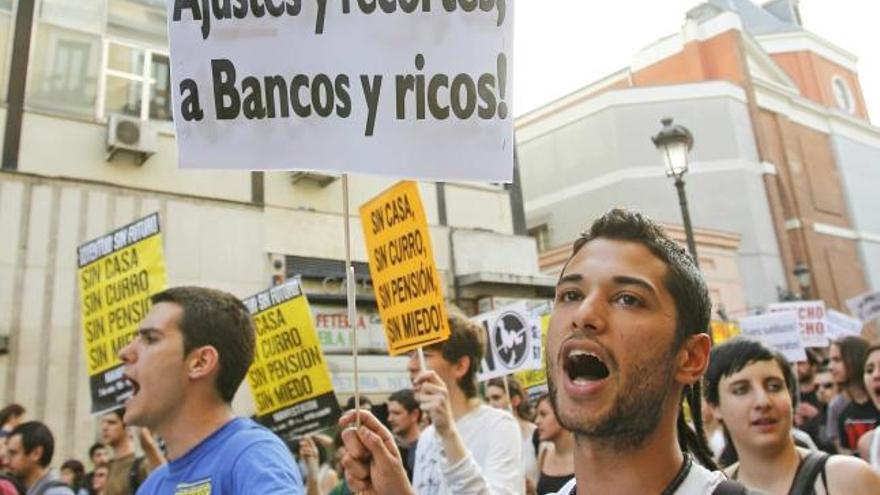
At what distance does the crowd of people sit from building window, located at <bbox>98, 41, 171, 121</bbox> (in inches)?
345

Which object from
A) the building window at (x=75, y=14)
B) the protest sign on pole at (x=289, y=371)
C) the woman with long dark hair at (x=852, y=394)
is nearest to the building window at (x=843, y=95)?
the building window at (x=75, y=14)

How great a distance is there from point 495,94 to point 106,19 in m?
12.4

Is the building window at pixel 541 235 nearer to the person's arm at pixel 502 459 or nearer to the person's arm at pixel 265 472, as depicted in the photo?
the person's arm at pixel 502 459

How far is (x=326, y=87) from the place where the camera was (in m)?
2.73

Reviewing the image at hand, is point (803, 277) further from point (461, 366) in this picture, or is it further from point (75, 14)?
point (461, 366)

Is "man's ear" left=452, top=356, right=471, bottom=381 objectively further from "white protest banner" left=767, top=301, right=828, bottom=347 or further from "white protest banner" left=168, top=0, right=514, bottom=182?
"white protest banner" left=767, top=301, right=828, bottom=347

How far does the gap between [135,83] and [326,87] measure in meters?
12.0

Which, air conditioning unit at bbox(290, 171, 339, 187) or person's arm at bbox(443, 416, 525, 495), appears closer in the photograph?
person's arm at bbox(443, 416, 525, 495)

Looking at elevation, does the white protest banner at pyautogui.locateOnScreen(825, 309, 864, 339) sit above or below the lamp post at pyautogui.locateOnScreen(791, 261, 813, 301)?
below

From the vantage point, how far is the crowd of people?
5.83 ft

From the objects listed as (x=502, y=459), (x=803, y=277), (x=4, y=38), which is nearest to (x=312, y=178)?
(x=4, y=38)

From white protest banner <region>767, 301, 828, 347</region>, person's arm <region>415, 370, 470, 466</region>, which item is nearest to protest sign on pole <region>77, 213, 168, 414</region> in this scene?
person's arm <region>415, 370, 470, 466</region>

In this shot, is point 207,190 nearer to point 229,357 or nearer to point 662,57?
point 229,357

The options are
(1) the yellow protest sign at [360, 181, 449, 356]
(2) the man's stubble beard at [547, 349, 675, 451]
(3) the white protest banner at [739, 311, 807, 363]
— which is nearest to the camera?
(2) the man's stubble beard at [547, 349, 675, 451]
